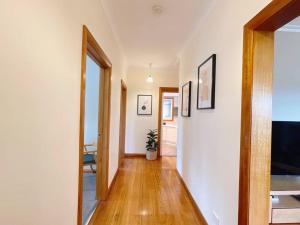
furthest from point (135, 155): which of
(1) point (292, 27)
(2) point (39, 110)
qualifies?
(2) point (39, 110)

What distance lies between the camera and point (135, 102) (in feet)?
18.5

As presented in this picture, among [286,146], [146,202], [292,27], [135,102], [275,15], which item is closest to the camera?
[275,15]

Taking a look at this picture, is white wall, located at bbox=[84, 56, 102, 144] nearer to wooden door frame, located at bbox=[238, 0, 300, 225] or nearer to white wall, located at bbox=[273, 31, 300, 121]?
white wall, located at bbox=[273, 31, 300, 121]

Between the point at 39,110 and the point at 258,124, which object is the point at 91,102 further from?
the point at 258,124

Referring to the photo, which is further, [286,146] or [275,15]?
[286,146]

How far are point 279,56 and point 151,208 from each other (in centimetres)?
253

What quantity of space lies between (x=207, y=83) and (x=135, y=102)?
141 inches

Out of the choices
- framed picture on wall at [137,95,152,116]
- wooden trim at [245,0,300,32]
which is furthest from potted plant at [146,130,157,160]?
wooden trim at [245,0,300,32]

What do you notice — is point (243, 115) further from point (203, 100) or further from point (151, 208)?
point (151, 208)

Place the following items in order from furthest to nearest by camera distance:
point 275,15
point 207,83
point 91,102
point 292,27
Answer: point 91,102 < point 292,27 < point 207,83 < point 275,15

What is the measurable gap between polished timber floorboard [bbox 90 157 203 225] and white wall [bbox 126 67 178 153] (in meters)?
1.46

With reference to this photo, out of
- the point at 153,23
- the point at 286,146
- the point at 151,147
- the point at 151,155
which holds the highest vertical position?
the point at 153,23

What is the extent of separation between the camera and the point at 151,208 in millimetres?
2609

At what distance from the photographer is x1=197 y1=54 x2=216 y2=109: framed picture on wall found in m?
2.04
